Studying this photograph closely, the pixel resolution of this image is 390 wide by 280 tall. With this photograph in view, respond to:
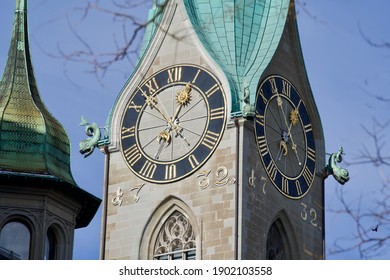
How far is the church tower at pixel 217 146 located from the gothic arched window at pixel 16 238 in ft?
7.00

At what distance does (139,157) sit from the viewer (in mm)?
49188

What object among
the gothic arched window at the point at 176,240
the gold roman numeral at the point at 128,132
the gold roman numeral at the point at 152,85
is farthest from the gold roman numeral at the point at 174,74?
the gothic arched window at the point at 176,240

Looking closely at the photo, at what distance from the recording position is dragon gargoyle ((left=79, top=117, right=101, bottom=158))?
163ft

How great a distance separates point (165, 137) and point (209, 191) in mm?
1761

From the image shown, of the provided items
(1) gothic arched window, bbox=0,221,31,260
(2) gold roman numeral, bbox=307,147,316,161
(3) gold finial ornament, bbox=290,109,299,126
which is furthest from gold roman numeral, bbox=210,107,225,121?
(1) gothic arched window, bbox=0,221,31,260

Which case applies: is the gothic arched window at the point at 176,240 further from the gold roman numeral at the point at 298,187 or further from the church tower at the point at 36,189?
the church tower at the point at 36,189

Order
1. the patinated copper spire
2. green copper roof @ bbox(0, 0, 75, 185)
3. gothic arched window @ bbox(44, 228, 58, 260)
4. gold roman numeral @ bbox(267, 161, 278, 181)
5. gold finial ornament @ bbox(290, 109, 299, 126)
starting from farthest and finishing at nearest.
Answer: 1. gothic arched window @ bbox(44, 228, 58, 260)
2. green copper roof @ bbox(0, 0, 75, 185)
3. the patinated copper spire
4. gold finial ornament @ bbox(290, 109, 299, 126)
5. gold roman numeral @ bbox(267, 161, 278, 181)

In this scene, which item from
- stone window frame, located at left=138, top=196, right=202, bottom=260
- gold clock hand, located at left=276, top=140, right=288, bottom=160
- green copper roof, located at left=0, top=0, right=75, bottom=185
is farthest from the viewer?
green copper roof, located at left=0, top=0, right=75, bottom=185

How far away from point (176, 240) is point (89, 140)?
3609 millimetres

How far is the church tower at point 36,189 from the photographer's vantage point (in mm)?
50062

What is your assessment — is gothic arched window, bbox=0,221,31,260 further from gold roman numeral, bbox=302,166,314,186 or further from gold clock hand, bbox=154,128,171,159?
gold roman numeral, bbox=302,166,314,186

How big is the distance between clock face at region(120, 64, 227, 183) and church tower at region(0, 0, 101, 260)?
1.98 metres
